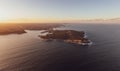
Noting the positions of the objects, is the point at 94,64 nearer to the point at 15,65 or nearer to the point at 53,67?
the point at 53,67

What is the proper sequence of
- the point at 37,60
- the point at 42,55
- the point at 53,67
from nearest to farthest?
the point at 53,67 < the point at 37,60 < the point at 42,55

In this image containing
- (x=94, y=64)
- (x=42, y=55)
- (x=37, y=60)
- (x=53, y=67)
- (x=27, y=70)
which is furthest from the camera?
(x=42, y=55)

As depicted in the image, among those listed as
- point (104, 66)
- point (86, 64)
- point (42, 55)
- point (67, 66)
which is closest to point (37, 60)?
point (42, 55)

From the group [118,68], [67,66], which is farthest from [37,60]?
[118,68]

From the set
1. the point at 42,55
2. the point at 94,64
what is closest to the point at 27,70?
the point at 42,55

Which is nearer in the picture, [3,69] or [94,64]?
[3,69]

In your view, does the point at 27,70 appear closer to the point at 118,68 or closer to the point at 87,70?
the point at 87,70

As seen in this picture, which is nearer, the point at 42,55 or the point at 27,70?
the point at 27,70

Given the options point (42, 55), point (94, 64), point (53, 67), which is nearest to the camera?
point (53, 67)

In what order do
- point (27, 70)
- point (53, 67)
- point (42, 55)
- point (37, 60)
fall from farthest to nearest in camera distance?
point (42, 55), point (37, 60), point (53, 67), point (27, 70)
